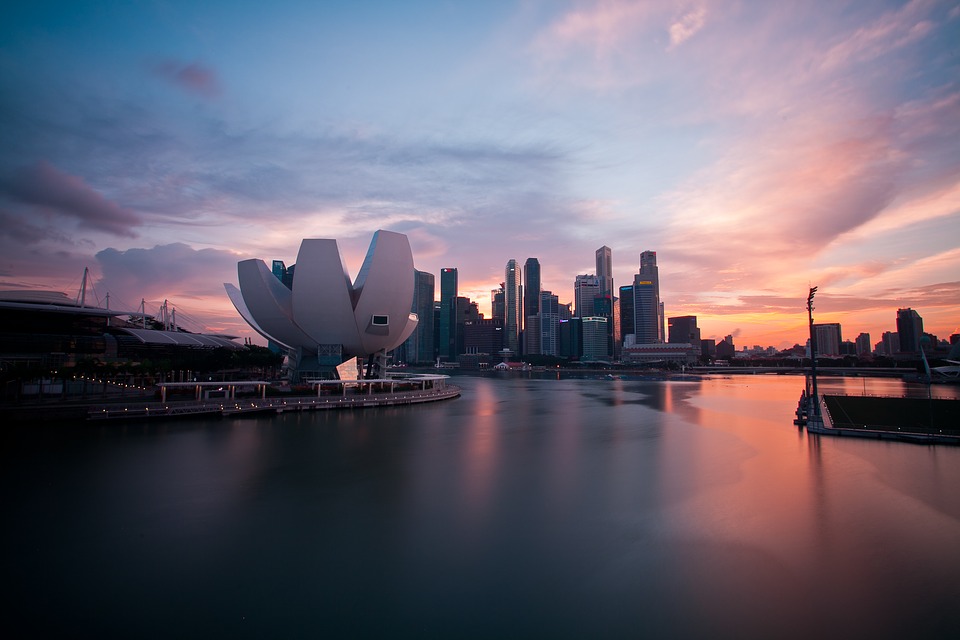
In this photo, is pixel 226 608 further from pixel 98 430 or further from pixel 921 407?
pixel 921 407

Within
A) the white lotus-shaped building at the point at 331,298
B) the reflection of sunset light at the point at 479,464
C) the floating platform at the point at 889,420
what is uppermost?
the white lotus-shaped building at the point at 331,298

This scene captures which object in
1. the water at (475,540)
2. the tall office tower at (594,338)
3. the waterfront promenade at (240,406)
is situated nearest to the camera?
the water at (475,540)

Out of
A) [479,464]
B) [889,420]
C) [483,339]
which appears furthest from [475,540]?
[483,339]

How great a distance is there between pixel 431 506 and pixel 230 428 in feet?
39.5

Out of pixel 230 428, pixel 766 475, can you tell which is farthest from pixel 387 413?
pixel 766 475

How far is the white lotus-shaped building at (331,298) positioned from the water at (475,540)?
42.8 ft

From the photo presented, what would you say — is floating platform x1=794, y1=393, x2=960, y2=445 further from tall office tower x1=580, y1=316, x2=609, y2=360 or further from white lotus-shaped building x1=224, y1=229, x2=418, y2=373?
tall office tower x1=580, y1=316, x2=609, y2=360

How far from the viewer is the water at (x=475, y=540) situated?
5.42 m

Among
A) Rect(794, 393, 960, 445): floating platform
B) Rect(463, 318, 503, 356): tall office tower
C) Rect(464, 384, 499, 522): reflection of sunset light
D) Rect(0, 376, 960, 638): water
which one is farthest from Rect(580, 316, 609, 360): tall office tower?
Rect(0, 376, 960, 638): water

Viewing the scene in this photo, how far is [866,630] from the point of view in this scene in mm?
5195

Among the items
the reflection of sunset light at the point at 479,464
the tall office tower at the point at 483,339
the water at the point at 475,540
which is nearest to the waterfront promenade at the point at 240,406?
the water at the point at 475,540

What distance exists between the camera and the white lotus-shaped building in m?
26.6

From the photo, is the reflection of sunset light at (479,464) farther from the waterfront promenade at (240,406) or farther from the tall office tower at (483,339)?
the tall office tower at (483,339)

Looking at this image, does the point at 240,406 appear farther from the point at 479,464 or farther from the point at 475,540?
the point at 475,540
